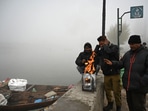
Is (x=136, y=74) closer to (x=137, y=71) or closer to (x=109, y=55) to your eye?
(x=137, y=71)

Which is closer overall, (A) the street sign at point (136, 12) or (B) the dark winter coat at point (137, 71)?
(B) the dark winter coat at point (137, 71)

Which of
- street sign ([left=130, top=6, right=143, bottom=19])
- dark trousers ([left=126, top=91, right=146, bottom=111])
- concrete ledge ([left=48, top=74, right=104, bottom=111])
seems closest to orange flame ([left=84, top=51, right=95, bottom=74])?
concrete ledge ([left=48, top=74, right=104, bottom=111])

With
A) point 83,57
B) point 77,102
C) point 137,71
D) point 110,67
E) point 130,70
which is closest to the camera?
point 77,102

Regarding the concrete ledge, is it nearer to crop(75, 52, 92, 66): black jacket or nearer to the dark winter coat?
the dark winter coat

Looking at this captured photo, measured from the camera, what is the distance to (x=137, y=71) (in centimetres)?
323

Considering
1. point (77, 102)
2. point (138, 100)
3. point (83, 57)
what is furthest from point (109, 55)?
point (77, 102)

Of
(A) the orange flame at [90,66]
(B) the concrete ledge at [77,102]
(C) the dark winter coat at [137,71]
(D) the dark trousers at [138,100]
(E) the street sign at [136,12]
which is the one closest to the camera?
(B) the concrete ledge at [77,102]

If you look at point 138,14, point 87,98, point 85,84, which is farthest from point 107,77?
point 138,14

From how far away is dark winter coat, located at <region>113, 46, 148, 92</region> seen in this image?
3.16 meters

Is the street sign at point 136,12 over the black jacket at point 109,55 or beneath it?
over

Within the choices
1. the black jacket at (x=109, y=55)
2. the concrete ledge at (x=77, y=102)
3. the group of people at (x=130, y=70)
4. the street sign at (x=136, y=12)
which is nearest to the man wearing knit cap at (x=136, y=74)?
the group of people at (x=130, y=70)

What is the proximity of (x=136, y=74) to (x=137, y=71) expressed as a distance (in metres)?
0.06

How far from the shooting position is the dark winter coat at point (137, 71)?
316cm

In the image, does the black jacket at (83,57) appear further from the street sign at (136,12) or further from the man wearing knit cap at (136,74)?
the street sign at (136,12)
